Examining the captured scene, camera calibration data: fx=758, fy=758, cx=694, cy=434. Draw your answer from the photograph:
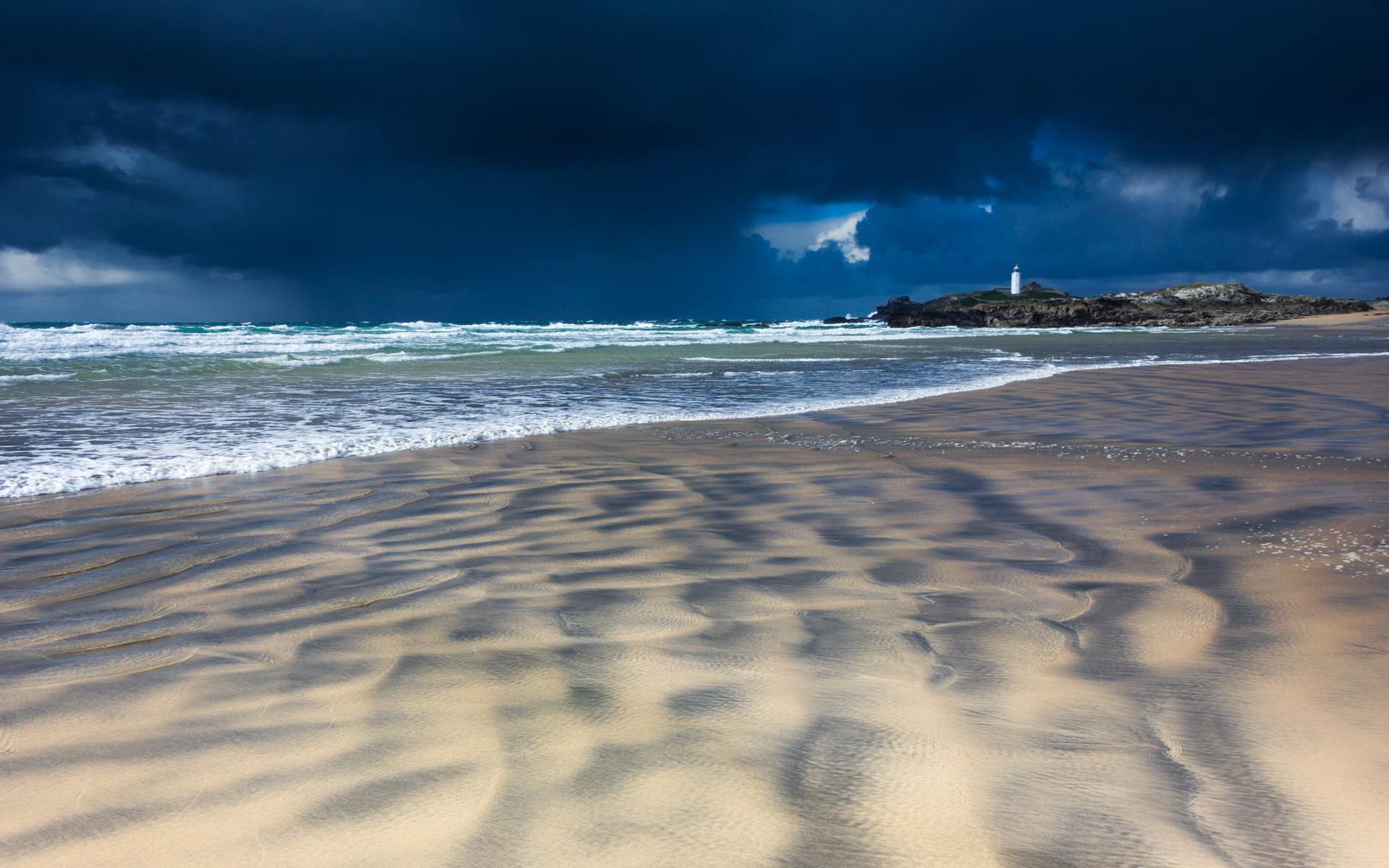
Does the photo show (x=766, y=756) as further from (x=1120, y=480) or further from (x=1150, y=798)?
(x=1120, y=480)

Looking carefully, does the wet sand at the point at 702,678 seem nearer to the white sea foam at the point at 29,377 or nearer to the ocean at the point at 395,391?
the ocean at the point at 395,391

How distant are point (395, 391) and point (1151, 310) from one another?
208ft

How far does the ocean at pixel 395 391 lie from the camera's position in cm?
619

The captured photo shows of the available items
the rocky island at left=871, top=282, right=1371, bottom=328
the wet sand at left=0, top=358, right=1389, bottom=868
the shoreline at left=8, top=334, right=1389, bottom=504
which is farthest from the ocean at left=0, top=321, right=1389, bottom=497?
the rocky island at left=871, top=282, right=1371, bottom=328

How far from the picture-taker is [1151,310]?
59344mm

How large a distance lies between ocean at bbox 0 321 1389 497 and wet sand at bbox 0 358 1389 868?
1650 millimetres

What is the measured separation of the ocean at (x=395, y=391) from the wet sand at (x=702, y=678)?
1650 mm

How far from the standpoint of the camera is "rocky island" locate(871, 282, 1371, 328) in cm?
5616

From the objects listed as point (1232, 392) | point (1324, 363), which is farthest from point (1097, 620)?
point (1324, 363)

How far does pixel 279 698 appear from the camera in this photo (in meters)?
2.11

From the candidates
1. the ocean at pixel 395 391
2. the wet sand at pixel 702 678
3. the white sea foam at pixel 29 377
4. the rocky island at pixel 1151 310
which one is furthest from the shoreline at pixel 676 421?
the rocky island at pixel 1151 310

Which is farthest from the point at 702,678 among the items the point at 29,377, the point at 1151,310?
the point at 1151,310

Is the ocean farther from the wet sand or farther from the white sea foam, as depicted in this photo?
the wet sand

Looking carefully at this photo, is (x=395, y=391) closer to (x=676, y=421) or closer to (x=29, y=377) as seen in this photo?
(x=676, y=421)
